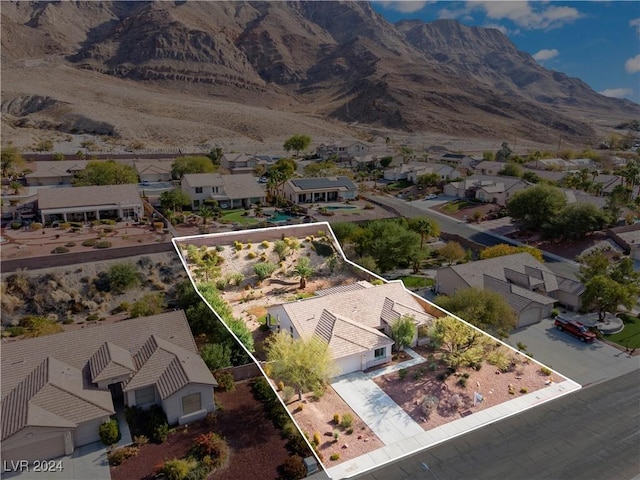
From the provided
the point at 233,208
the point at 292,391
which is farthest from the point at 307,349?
the point at 233,208

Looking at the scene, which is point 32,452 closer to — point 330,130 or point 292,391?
point 292,391

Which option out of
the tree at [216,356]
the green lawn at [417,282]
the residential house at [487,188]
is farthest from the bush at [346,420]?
the residential house at [487,188]

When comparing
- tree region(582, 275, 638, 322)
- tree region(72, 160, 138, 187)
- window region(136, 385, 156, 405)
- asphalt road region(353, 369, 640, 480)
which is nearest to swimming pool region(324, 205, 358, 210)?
tree region(72, 160, 138, 187)

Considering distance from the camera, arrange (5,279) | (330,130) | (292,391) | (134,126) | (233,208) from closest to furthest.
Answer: (292,391) → (5,279) → (233,208) → (134,126) → (330,130)

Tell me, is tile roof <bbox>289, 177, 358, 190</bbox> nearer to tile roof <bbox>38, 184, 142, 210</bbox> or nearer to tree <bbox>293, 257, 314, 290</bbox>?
tile roof <bbox>38, 184, 142, 210</bbox>

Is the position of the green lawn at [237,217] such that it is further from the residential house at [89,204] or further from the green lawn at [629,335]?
the green lawn at [629,335]

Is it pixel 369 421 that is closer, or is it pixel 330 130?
pixel 369 421
